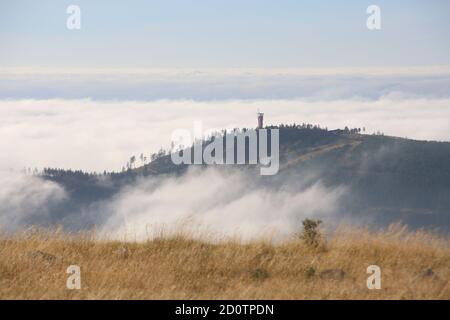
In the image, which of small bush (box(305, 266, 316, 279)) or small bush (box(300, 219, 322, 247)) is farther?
small bush (box(300, 219, 322, 247))

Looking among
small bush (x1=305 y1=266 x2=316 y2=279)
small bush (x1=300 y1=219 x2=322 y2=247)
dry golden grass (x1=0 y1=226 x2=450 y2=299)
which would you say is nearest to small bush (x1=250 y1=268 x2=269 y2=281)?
dry golden grass (x1=0 y1=226 x2=450 y2=299)

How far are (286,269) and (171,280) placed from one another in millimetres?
2694

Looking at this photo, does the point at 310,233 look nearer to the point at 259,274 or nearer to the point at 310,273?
the point at 310,273

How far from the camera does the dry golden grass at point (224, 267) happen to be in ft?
43.7

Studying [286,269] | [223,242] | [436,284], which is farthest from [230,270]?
[436,284]

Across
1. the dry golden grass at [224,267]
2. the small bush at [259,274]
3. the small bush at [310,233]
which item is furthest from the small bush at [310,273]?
the small bush at [310,233]

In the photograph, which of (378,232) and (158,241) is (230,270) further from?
(378,232)

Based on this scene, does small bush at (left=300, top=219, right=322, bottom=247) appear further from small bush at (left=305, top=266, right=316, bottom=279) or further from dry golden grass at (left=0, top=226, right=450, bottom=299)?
small bush at (left=305, top=266, right=316, bottom=279)

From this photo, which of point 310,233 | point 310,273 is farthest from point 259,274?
point 310,233

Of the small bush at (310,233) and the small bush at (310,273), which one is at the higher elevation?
the small bush at (310,233)

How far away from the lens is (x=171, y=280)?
46.6 feet

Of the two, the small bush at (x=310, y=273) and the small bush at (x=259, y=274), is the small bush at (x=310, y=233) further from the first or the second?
the small bush at (x=259, y=274)

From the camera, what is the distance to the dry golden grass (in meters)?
13.3
